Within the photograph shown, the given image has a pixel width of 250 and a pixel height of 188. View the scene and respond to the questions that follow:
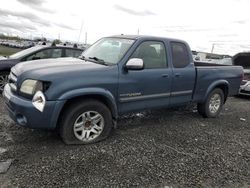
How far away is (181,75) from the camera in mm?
5762

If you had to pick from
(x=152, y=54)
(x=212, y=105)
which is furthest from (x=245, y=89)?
(x=152, y=54)

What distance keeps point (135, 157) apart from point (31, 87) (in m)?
1.90

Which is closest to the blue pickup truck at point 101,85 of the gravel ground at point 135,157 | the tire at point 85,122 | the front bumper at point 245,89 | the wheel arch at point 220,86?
the tire at point 85,122

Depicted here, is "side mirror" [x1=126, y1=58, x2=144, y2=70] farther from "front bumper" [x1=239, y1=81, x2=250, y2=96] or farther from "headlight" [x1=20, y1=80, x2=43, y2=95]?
"front bumper" [x1=239, y1=81, x2=250, y2=96]

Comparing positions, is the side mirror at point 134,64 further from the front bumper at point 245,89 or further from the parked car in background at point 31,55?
the front bumper at point 245,89

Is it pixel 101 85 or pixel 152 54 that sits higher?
pixel 152 54

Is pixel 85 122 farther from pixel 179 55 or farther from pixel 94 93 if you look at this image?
pixel 179 55

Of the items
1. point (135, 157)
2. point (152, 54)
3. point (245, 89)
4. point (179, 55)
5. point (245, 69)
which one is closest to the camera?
point (135, 157)

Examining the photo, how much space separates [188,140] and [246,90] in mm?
5847

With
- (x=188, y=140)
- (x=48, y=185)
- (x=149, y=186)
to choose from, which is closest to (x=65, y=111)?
(x=48, y=185)

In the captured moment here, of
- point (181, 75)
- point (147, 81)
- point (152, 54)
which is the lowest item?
point (147, 81)

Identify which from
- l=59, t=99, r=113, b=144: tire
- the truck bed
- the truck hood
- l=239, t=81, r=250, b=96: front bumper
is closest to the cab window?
the truck hood

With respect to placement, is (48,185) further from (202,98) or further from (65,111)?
(202,98)

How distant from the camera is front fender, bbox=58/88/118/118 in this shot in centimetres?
415
